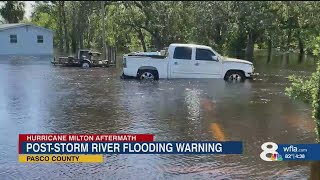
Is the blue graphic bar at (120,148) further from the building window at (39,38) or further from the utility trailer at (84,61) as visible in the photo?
the building window at (39,38)

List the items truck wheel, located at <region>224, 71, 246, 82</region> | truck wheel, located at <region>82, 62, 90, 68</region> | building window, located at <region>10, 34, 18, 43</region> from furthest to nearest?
1. building window, located at <region>10, 34, 18, 43</region>
2. truck wheel, located at <region>82, 62, 90, 68</region>
3. truck wheel, located at <region>224, 71, 246, 82</region>

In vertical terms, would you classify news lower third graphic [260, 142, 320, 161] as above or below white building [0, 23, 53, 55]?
below

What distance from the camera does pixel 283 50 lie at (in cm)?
5753

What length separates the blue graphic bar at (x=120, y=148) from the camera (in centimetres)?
587

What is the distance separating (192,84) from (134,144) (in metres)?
9.88

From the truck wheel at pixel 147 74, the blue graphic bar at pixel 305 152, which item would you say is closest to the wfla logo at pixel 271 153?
the blue graphic bar at pixel 305 152

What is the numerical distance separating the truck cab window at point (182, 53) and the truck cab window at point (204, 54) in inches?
13.3

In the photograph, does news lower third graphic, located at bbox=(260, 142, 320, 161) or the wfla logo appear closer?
news lower third graphic, located at bbox=(260, 142, 320, 161)

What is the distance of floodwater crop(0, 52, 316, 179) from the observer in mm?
5949

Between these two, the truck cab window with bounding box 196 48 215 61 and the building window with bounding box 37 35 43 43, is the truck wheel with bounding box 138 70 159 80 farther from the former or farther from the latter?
the building window with bounding box 37 35 43 43

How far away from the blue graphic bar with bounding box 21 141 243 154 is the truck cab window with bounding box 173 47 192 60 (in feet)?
33.8

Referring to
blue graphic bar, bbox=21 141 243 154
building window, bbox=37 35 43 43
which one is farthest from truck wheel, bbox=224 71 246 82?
building window, bbox=37 35 43 43

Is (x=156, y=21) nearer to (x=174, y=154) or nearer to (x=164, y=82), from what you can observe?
(x=164, y=82)

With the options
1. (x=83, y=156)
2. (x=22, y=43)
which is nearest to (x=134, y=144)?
(x=83, y=156)
